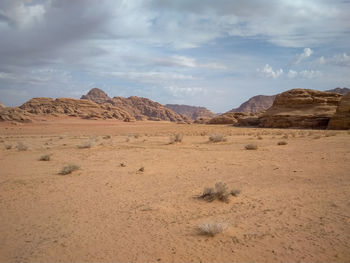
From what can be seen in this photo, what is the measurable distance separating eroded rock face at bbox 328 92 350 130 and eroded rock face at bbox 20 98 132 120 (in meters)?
43.6

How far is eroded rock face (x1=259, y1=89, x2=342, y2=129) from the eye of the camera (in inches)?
1083

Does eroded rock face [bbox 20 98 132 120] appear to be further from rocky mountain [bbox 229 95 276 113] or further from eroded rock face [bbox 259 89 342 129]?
rocky mountain [bbox 229 95 276 113]

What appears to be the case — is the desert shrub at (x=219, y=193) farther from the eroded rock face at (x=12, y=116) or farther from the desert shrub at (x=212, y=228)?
the eroded rock face at (x=12, y=116)

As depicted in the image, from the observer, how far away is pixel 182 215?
464 cm

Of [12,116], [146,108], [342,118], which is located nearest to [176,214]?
[342,118]

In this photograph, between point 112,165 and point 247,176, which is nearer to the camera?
point 247,176

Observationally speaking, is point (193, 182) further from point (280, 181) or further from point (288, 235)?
point (288, 235)

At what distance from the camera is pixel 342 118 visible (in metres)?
23.6

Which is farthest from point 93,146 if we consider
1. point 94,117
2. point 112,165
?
point 94,117

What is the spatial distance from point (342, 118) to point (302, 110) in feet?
21.7

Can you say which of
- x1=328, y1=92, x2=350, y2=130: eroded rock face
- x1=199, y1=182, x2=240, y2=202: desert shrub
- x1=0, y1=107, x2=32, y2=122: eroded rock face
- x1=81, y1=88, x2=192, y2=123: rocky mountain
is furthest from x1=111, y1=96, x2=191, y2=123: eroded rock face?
x1=199, y1=182, x2=240, y2=202: desert shrub

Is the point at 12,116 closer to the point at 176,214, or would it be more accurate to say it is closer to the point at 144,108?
the point at 176,214

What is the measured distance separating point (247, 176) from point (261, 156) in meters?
3.08

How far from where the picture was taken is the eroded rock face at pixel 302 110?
27.5 metres
